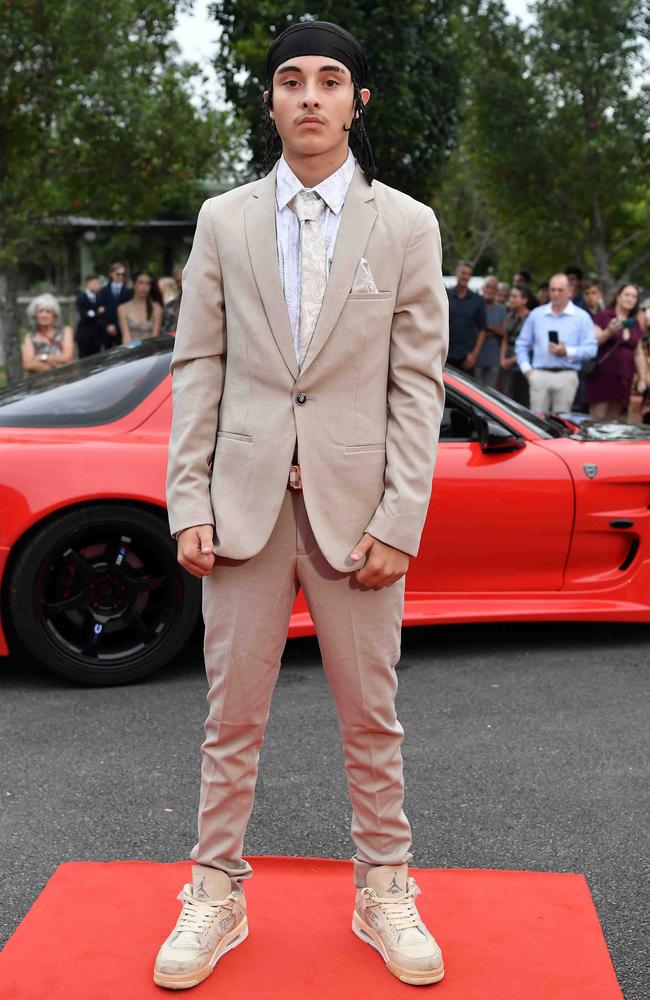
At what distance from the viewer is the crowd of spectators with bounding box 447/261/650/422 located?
1020 centimetres

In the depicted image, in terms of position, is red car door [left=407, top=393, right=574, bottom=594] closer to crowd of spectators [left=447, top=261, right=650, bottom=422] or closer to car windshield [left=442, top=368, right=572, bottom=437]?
car windshield [left=442, top=368, right=572, bottom=437]

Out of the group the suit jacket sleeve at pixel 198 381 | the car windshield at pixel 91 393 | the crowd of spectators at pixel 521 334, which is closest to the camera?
the suit jacket sleeve at pixel 198 381

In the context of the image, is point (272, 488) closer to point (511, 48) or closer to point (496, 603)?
point (496, 603)

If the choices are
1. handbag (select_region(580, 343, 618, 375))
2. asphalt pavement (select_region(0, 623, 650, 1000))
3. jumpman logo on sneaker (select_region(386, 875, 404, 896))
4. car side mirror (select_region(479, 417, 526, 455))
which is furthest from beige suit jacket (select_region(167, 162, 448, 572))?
handbag (select_region(580, 343, 618, 375))

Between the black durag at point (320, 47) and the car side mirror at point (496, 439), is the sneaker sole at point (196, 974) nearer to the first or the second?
the black durag at point (320, 47)

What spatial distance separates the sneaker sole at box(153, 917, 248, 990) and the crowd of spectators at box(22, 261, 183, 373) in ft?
25.7

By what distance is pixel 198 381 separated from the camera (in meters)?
2.58

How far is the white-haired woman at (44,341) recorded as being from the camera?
32.3 ft

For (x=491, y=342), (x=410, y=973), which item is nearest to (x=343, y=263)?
A: (x=410, y=973)

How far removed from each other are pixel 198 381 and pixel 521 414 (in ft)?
10.4

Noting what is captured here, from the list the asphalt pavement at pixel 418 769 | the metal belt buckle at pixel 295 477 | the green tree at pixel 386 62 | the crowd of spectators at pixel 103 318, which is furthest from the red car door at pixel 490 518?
the green tree at pixel 386 62

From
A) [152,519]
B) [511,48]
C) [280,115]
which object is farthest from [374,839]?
[511,48]

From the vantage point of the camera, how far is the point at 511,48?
78.0 feet

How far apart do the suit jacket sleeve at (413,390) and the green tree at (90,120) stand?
1463 cm
